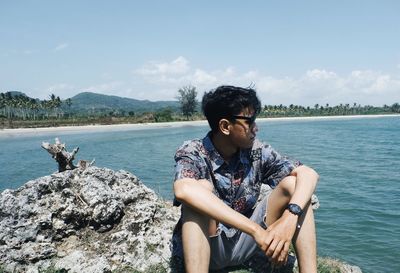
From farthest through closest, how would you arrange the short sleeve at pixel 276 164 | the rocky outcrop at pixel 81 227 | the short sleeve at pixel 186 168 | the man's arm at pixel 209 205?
1. the rocky outcrop at pixel 81 227
2. the short sleeve at pixel 276 164
3. the short sleeve at pixel 186 168
4. the man's arm at pixel 209 205

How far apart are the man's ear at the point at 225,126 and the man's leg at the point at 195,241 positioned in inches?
34.2

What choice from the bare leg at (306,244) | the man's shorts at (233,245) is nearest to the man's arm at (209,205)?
the man's shorts at (233,245)

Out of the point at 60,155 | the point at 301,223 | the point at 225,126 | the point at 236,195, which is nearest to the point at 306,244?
the point at 301,223

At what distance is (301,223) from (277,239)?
407 mm

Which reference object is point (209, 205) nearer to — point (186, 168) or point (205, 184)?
point (205, 184)

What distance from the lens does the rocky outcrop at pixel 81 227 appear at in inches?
192

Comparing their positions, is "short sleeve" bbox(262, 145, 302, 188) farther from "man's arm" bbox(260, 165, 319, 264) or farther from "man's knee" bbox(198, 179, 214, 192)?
"man's knee" bbox(198, 179, 214, 192)

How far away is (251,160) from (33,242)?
2.98m

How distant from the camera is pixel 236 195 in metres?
4.15

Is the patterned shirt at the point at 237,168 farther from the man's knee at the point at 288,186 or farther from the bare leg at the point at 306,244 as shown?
the bare leg at the point at 306,244

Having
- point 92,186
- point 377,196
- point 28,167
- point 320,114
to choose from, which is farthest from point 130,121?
point 320,114

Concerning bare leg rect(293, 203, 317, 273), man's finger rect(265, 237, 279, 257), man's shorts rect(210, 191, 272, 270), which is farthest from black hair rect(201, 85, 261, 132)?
man's finger rect(265, 237, 279, 257)

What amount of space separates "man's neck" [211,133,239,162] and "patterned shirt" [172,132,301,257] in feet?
0.15

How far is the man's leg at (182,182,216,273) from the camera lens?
346cm
